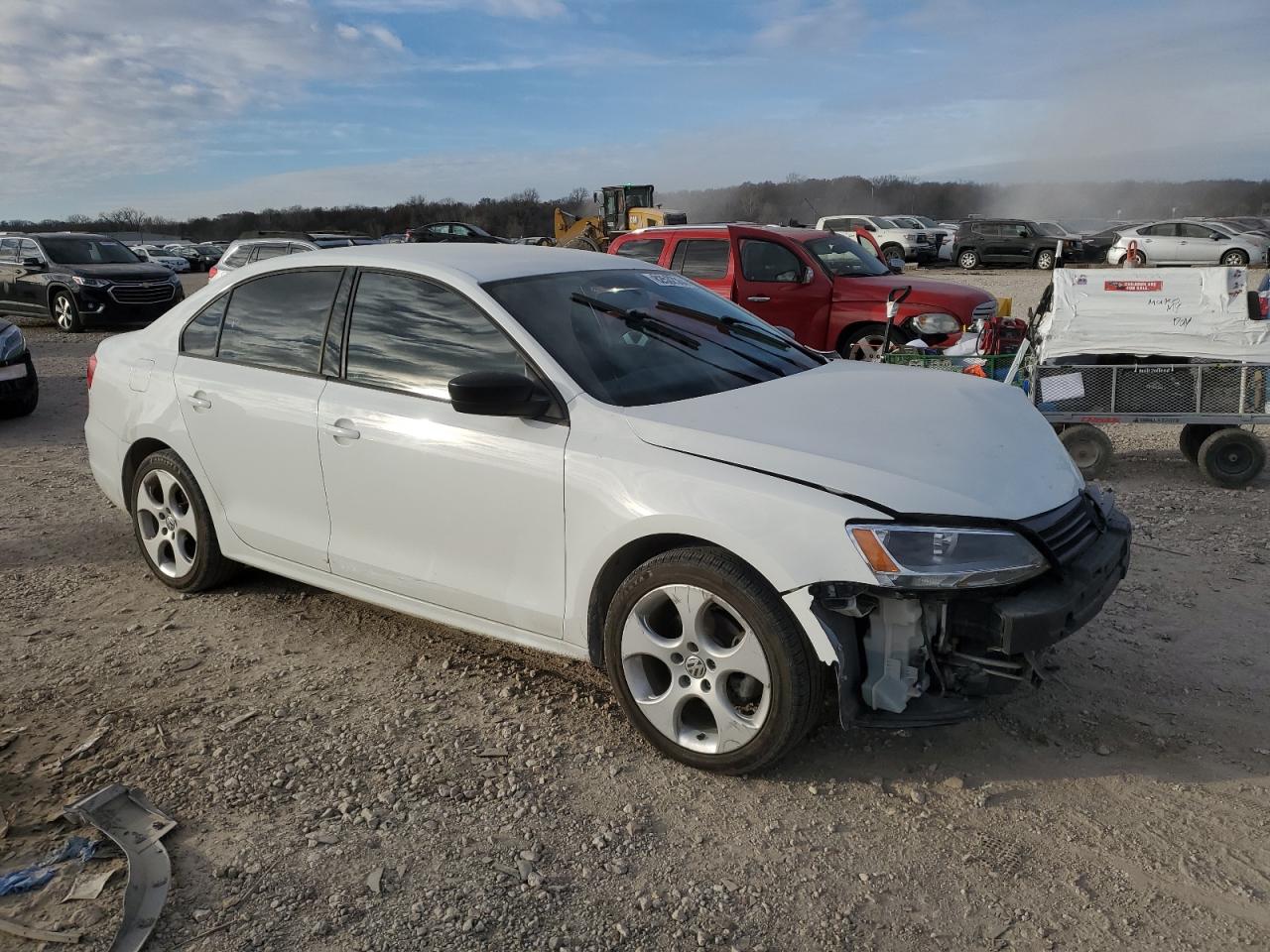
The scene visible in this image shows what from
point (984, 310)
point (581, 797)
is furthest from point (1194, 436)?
point (581, 797)

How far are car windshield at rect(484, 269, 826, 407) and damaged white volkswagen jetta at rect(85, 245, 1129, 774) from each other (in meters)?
0.01

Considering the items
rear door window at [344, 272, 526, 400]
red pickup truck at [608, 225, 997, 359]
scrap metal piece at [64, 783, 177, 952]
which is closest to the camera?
Result: scrap metal piece at [64, 783, 177, 952]

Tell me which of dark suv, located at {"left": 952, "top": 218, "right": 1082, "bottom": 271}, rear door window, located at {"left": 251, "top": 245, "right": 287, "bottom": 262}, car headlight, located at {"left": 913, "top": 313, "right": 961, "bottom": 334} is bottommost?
car headlight, located at {"left": 913, "top": 313, "right": 961, "bottom": 334}

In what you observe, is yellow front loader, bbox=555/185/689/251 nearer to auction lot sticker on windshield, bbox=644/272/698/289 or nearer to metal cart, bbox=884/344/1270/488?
metal cart, bbox=884/344/1270/488

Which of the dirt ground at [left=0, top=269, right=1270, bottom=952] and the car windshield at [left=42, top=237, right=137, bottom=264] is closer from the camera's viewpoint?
the dirt ground at [left=0, top=269, right=1270, bottom=952]

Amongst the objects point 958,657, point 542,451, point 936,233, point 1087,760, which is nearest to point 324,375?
point 542,451

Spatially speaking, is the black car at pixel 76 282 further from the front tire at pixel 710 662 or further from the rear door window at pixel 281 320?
the front tire at pixel 710 662

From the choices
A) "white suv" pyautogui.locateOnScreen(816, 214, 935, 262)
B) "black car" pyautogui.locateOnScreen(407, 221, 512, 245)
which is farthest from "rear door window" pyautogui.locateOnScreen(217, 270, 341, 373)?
"white suv" pyautogui.locateOnScreen(816, 214, 935, 262)

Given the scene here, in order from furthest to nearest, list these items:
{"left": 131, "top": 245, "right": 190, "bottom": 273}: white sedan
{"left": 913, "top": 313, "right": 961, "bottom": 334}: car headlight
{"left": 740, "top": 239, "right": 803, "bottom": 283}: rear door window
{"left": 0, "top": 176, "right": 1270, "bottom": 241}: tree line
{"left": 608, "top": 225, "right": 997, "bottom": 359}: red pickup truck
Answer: {"left": 0, "top": 176, "right": 1270, "bottom": 241}: tree line, {"left": 131, "top": 245, "right": 190, "bottom": 273}: white sedan, {"left": 740, "top": 239, "right": 803, "bottom": 283}: rear door window, {"left": 608, "top": 225, "right": 997, "bottom": 359}: red pickup truck, {"left": 913, "top": 313, "right": 961, "bottom": 334}: car headlight

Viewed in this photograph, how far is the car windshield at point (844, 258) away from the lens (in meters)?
10.9

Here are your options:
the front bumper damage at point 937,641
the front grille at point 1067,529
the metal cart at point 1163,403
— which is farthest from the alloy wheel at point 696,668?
the metal cart at point 1163,403

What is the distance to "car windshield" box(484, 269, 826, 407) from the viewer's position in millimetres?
3705

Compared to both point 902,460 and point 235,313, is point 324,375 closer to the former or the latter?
point 235,313

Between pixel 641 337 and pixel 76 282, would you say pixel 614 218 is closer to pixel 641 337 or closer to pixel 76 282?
pixel 76 282
